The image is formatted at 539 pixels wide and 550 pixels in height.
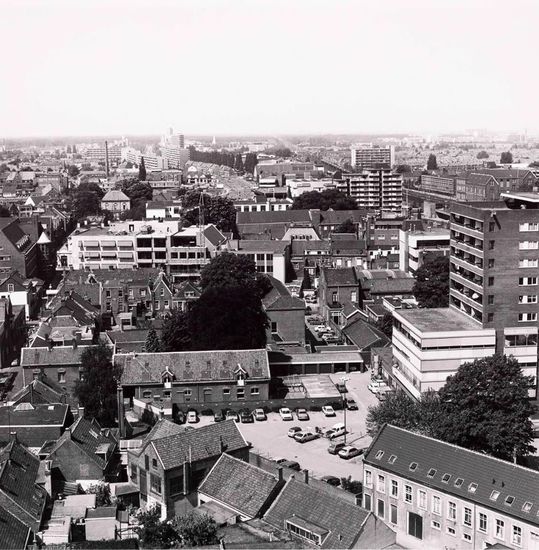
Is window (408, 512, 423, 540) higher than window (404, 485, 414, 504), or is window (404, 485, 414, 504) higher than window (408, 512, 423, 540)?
window (404, 485, 414, 504)

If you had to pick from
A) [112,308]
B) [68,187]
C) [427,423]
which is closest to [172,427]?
[427,423]

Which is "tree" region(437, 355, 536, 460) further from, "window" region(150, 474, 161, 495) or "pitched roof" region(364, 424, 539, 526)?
"window" region(150, 474, 161, 495)

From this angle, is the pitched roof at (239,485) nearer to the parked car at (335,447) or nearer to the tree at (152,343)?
the parked car at (335,447)

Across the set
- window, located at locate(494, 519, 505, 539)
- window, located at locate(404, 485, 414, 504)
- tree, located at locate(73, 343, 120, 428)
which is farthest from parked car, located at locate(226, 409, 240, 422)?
window, located at locate(494, 519, 505, 539)

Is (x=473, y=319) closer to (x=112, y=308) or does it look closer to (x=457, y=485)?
(x=457, y=485)

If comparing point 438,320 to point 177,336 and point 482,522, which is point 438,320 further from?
point 482,522

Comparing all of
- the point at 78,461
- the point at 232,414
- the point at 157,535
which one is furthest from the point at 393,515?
the point at 232,414

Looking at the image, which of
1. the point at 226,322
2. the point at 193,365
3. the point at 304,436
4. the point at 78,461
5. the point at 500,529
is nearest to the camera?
the point at 500,529
